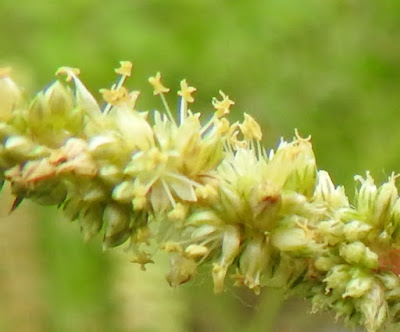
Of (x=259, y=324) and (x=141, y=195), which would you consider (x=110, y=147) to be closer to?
(x=141, y=195)

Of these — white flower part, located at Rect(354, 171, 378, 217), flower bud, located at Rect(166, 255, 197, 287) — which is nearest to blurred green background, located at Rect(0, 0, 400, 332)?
white flower part, located at Rect(354, 171, 378, 217)

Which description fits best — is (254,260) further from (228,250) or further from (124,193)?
(124,193)

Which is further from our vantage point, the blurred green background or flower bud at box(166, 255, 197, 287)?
the blurred green background

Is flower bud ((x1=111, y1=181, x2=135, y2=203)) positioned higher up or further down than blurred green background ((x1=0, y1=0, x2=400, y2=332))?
higher up

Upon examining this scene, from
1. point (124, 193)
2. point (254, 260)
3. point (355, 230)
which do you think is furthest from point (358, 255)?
point (124, 193)

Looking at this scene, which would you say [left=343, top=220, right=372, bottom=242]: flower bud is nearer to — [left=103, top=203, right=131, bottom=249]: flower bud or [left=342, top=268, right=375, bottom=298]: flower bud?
[left=342, top=268, right=375, bottom=298]: flower bud

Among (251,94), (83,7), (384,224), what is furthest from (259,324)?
(384,224)
